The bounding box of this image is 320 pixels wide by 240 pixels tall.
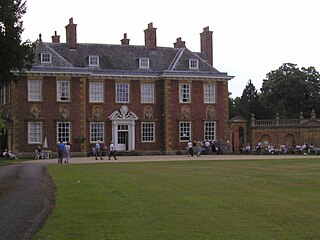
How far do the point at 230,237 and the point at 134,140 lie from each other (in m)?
45.9

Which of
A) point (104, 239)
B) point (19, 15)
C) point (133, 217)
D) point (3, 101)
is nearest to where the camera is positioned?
point (104, 239)

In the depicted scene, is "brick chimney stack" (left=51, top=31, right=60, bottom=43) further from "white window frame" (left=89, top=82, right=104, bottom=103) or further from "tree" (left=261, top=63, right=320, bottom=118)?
"tree" (left=261, top=63, right=320, bottom=118)

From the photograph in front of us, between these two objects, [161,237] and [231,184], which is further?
[231,184]

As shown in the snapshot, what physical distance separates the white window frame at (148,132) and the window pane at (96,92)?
15.4ft

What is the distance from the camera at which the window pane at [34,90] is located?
5253 centimetres

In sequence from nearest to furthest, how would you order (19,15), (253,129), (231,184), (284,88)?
(231,184) → (19,15) → (253,129) → (284,88)

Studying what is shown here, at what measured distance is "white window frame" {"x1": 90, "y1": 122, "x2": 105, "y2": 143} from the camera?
55188mm

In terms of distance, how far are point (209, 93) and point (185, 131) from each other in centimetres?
424

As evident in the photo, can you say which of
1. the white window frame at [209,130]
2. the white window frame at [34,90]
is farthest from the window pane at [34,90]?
the white window frame at [209,130]

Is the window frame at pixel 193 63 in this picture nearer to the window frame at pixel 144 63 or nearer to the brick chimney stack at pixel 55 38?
the window frame at pixel 144 63

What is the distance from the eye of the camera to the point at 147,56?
58.4 meters

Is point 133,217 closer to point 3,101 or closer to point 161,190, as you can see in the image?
point 161,190

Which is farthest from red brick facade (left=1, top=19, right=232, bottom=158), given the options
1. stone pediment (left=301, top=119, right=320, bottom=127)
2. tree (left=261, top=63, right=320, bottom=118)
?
tree (left=261, top=63, right=320, bottom=118)

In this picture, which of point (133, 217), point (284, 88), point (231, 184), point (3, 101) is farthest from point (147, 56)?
point (133, 217)
